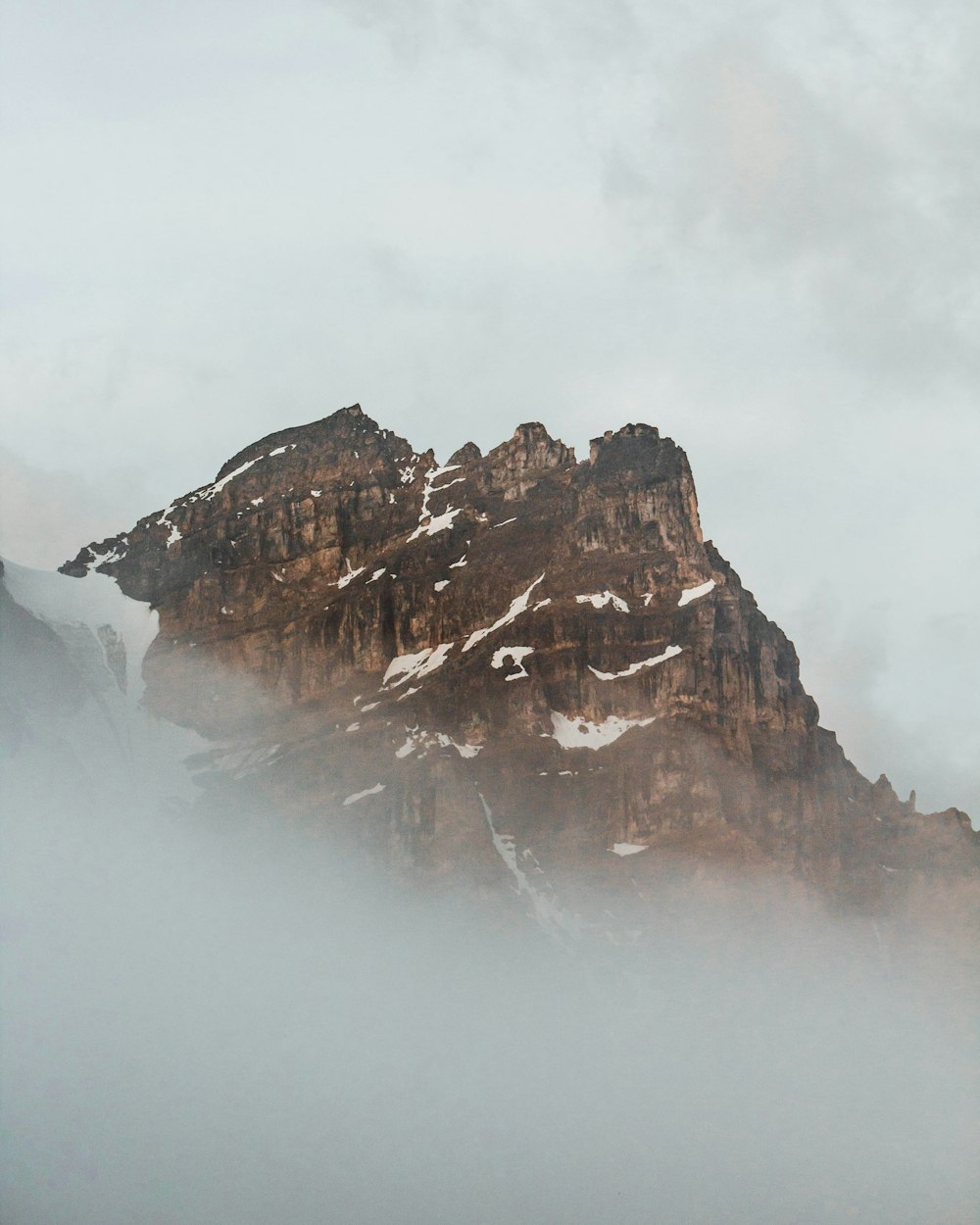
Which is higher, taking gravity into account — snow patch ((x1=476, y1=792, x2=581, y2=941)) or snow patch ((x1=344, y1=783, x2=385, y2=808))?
snow patch ((x1=344, y1=783, x2=385, y2=808))

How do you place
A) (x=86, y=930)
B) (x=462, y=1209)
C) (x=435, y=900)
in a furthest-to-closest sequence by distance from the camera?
(x=435, y=900) → (x=86, y=930) → (x=462, y=1209)

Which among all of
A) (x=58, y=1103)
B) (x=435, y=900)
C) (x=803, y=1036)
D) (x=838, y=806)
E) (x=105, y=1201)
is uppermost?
(x=838, y=806)

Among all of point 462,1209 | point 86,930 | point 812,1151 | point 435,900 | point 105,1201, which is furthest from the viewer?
point 435,900

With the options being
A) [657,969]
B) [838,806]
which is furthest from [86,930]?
[838,806]

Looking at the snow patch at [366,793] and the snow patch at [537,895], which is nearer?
the snow patch at [537,895]

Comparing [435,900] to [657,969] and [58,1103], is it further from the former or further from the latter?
[58,1103]

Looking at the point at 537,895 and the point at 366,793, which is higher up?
the point at 366,793

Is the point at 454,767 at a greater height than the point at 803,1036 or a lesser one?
greater

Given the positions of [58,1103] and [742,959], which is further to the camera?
[742,959]

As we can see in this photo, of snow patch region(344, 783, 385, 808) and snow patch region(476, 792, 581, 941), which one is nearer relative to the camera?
snow patch region(476, 792, 581, 941)

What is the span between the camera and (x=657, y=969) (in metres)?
180

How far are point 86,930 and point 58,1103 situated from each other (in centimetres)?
2810

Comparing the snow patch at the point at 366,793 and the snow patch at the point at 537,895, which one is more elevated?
the snow patch at the point at 366,793

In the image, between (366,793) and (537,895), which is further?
(366,793)
